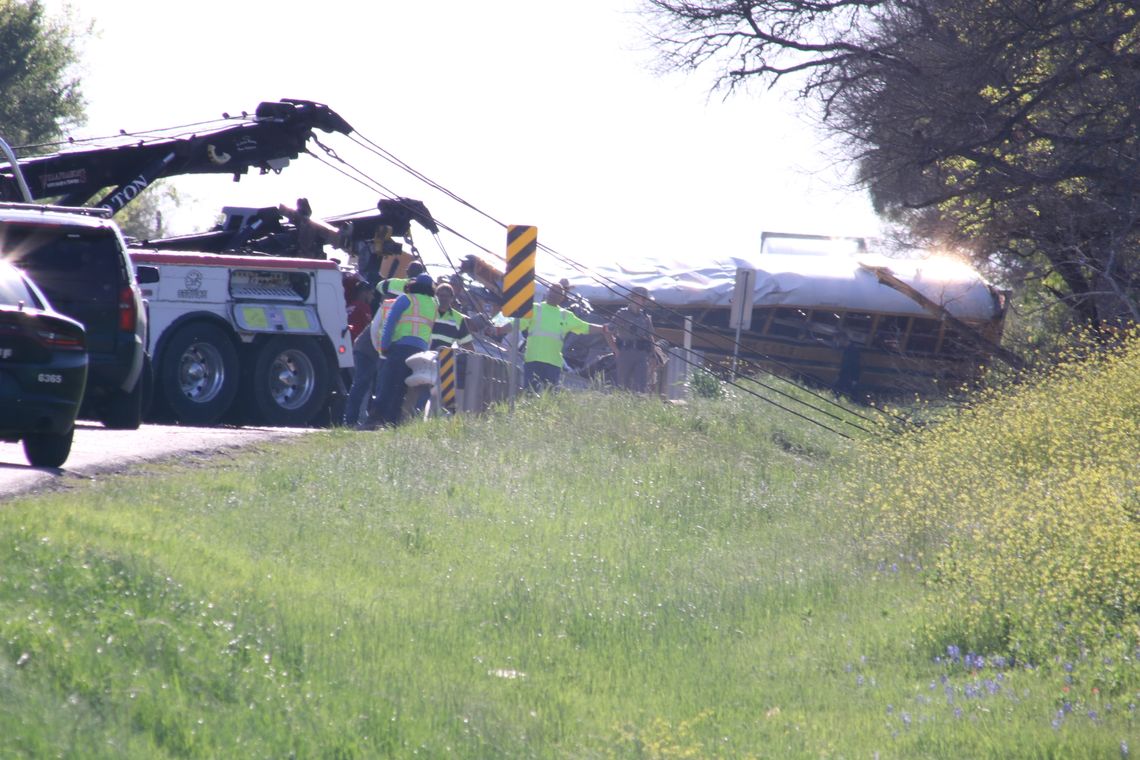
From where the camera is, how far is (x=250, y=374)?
51.9 ft

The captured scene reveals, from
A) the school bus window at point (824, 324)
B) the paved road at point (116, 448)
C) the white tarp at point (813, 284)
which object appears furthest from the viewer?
the school bus window at point (824, 324)

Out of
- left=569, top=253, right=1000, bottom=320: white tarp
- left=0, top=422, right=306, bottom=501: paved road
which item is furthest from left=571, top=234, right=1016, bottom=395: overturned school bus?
left=0, top=422, right=306, bottom=501: paved road

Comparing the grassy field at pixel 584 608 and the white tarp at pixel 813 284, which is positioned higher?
the white tarp at pixel 813 284

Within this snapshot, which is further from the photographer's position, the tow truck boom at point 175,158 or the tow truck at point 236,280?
the tow truck boom at point 175,158

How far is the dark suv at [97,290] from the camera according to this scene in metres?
11.7

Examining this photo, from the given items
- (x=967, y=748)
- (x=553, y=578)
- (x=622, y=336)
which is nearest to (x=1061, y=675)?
(x=967, y=748)

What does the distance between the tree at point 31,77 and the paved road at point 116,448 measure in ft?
74.6

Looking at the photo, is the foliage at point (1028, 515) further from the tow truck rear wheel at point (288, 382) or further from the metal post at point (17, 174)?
the metal post at point (17, 174)

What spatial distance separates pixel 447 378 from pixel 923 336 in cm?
1410

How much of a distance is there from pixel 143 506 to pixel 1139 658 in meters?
5.47

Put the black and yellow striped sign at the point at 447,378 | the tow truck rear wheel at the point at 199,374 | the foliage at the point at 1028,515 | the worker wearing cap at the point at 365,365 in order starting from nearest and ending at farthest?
1. the foliage at the point at 1028,515
2. the tow truck rear wheel at the point at 199,374
3. the worker wearing cap at the point at 365,365
4. the black and yellow striped sign at the point at 447,378

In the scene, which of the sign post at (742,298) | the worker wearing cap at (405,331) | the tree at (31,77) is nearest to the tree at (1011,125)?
the sign post at (742,298)

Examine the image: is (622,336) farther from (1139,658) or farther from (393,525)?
(1139,658)

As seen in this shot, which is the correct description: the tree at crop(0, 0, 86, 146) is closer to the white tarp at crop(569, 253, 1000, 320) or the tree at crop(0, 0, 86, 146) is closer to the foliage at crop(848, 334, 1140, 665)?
the white tarp at crop(569, 253, 1000, 320)
